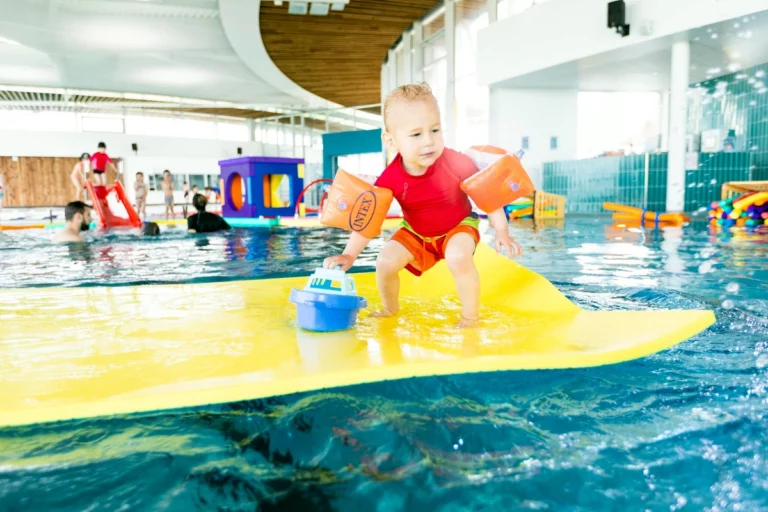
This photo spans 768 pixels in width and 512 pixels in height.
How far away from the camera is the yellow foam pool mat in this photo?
1455mm

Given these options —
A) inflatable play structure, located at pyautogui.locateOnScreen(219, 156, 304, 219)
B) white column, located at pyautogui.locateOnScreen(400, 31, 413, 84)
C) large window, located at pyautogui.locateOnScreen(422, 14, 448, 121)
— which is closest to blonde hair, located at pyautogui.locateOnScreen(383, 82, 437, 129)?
inflatable play structure, located at pyautogui.locateOnScreen(219, 156, 304, 219)

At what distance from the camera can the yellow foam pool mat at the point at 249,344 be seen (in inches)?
57.3

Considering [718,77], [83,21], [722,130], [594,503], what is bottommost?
[594,503]

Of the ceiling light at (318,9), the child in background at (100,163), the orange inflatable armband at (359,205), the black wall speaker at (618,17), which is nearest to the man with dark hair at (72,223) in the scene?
the child in background at (100,163)

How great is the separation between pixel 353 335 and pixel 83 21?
12.7 metres

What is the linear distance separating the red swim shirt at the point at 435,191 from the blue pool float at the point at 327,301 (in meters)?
0.50

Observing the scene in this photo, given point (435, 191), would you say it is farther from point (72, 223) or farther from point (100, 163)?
point (100, 163)

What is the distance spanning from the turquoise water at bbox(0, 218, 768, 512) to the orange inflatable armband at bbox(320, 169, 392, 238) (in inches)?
35.9

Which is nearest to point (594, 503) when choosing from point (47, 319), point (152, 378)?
point (152, 378)

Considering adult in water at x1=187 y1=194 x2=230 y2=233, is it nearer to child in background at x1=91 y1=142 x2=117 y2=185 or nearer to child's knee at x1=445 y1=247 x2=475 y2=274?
child in background at x1=91 y1=142 x2=117 y2=185

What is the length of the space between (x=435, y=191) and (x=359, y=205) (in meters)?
0.31

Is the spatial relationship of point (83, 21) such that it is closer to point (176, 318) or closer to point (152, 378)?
point (176, 318)

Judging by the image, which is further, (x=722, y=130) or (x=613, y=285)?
(x=722, y=130)

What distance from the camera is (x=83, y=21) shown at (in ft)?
39.5
